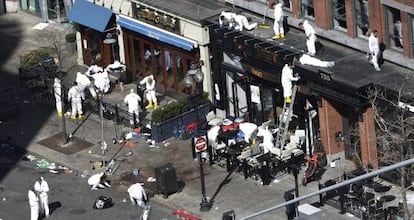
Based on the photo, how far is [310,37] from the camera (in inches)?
1831

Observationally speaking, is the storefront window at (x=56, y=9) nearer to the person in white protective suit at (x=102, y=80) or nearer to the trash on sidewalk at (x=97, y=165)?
the person in white protective suit at (x=102, y=80)

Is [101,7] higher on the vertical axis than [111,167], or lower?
higher

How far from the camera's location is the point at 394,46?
4519 centimetres

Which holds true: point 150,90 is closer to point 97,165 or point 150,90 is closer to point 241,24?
point 97,165

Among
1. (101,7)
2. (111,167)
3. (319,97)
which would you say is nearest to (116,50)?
(101,7)

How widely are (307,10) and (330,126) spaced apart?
5.11 metres

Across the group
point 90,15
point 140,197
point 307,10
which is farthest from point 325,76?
point 90,15

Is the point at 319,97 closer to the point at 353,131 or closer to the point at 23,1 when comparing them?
the point at 353,131

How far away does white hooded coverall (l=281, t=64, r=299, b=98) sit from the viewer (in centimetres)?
4653

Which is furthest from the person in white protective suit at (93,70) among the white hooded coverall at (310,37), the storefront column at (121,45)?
the white hooded coverall at (310,37)

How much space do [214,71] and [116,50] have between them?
7985 mm

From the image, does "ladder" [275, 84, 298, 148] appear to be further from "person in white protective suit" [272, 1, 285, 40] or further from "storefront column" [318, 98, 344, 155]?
"person in white protective suit" [272, 1, 285, 40]

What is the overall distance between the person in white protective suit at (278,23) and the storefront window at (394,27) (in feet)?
16.5

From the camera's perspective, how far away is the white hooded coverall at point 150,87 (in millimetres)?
53419
